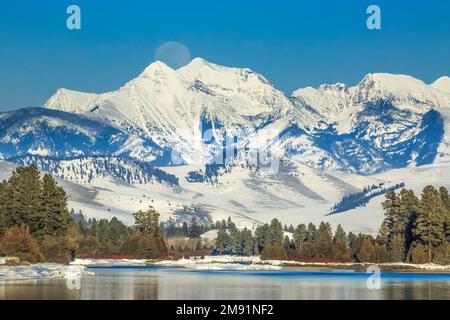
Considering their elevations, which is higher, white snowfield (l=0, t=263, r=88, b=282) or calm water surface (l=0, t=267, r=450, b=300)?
white snowfield (l=0, t=263, r=88, b=282)

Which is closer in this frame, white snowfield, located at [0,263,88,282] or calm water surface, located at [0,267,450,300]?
calm water surface, located at [0,267,450,300]

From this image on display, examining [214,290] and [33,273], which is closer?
[214,290]

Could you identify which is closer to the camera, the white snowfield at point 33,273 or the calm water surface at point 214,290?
the calm water surface at point 214,290

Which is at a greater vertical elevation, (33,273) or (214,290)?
(33,273)

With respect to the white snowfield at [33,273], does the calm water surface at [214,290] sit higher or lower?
lower
